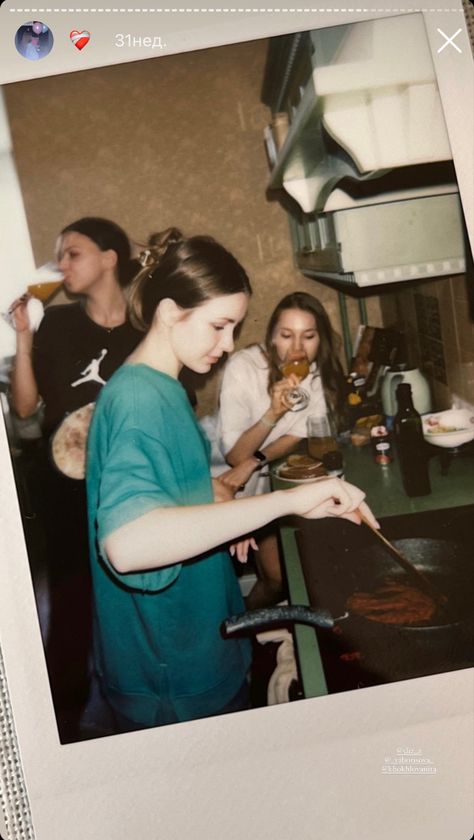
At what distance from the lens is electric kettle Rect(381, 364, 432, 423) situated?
117 centimetres

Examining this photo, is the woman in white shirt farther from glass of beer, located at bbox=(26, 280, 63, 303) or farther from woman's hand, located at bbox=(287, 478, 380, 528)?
glass of beer, located at bbox=(26, 280, 63, 303)

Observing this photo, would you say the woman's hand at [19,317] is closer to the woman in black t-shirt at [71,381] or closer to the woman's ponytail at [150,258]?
the woman in black t-shirt at [71,381]

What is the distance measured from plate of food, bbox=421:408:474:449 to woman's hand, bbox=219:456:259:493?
0.30m

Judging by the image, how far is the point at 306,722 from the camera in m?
1.18

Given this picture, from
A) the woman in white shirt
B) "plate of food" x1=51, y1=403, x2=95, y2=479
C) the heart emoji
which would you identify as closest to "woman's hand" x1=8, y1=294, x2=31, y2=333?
"plate of food" x1=51, y1=403, x2=95, y2=479

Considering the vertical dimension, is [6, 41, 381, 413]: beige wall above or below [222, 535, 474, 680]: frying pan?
above

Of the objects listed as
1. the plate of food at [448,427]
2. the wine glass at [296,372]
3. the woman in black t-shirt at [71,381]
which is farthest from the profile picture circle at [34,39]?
the plate of food at [448,427]

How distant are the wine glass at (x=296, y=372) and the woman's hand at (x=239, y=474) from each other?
113mm

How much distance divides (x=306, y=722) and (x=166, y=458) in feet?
1.65

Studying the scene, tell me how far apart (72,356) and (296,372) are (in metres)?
0.37

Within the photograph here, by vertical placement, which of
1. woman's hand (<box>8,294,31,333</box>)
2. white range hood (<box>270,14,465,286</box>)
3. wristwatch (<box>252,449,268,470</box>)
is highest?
white range hood (<box>270,14,465,286</box>)

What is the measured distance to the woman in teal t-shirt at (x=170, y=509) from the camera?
1163mm

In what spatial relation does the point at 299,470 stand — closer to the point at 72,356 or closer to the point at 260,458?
the point at 260,458

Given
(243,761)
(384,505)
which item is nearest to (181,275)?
(384,505)
